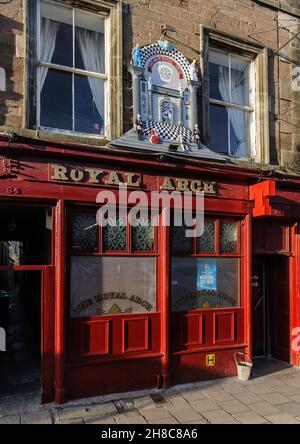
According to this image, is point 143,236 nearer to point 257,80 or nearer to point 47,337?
point 47,337

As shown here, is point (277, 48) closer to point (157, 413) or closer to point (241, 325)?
point (241, 325)

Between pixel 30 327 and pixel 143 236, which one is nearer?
pixel 143 236

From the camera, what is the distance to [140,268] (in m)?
6.67

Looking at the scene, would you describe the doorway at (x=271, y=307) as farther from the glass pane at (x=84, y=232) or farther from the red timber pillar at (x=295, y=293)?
the glass pane at (x=84, y=232)

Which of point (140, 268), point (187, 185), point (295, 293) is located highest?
point (187, 185)

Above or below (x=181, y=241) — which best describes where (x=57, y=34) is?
above

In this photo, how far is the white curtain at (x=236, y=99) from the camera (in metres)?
8.09

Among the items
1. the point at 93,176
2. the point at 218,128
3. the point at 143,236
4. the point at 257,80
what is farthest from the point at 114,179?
the point at 257,80

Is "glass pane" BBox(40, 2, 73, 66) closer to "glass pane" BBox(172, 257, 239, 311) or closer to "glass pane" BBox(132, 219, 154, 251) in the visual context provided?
"glass pane" BBox(132, 219, 154, 251)

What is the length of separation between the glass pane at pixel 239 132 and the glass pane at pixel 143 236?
263cm

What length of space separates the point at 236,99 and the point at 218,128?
2.67ft

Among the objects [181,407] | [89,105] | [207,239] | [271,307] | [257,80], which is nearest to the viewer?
[181,407]

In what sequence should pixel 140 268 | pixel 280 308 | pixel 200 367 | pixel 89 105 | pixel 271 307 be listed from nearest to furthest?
pixel 140 268, pixel 89 105, pixel 200 367, pixel 280 308, pixel 271 307
